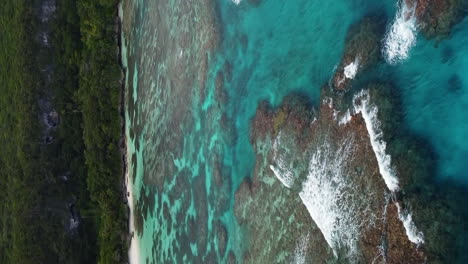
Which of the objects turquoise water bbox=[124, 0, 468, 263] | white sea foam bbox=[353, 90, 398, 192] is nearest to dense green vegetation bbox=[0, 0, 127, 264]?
turquoise water bbox=[124, 0, 468, 263]

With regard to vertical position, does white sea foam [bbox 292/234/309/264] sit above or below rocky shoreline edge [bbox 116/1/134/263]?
below

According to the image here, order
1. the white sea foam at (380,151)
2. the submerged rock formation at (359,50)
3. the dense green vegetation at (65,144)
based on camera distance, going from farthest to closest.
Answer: the dense green vegetation at (65,144) < the submerged rock formation at (359,50) < the white sea foam at (380,151)

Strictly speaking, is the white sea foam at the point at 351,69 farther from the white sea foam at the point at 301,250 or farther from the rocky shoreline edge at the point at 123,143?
the rocky shoreline edge at the point at 123,143

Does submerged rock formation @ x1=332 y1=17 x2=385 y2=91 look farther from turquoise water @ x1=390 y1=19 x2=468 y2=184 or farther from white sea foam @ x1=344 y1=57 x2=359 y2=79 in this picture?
turquoise water @ x1=390 y1=19 x2=468 y2=184

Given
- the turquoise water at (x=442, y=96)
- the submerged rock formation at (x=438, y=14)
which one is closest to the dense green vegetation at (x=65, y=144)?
the turquoise water at (x=442, y=96)

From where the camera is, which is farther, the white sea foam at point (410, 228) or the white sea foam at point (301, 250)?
the white sea foam at point (301, 250)

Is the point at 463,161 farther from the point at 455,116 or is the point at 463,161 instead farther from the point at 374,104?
the point at 374,104
